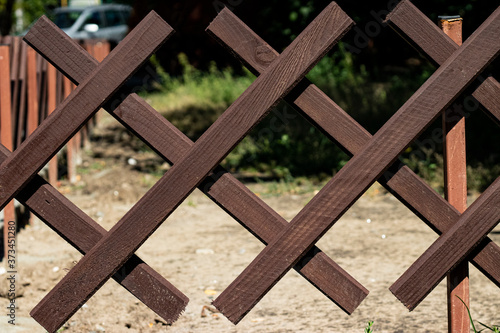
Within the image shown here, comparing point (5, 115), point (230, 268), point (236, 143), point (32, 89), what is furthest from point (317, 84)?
point (236, 143)

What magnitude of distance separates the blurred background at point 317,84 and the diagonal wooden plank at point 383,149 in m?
2.49

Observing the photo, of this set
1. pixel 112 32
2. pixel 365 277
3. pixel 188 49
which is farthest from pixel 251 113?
pixel 112 32

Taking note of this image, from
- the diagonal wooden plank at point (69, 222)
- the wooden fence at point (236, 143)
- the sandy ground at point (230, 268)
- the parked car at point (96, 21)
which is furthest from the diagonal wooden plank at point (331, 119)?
the parked car at point (96, 21)

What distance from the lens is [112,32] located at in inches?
644

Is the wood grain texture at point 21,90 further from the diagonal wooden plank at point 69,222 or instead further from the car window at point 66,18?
the car window at point 66,18

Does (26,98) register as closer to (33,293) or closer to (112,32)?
(33,293)

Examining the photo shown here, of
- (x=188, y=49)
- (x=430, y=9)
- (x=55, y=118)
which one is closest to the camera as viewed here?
(x=55, y=118)

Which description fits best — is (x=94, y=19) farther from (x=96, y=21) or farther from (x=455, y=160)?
(x=455, y=160)

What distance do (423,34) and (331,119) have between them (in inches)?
13.4

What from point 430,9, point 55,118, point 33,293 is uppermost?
point 430,9

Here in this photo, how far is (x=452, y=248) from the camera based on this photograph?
1.91m

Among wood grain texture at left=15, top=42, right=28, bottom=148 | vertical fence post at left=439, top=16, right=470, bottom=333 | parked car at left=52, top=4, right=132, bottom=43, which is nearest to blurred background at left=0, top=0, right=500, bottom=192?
wood grain texture at left=15, top=42, right=28, bottom=148

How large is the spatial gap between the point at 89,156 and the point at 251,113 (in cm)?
613

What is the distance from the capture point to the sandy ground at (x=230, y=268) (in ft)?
9.56
